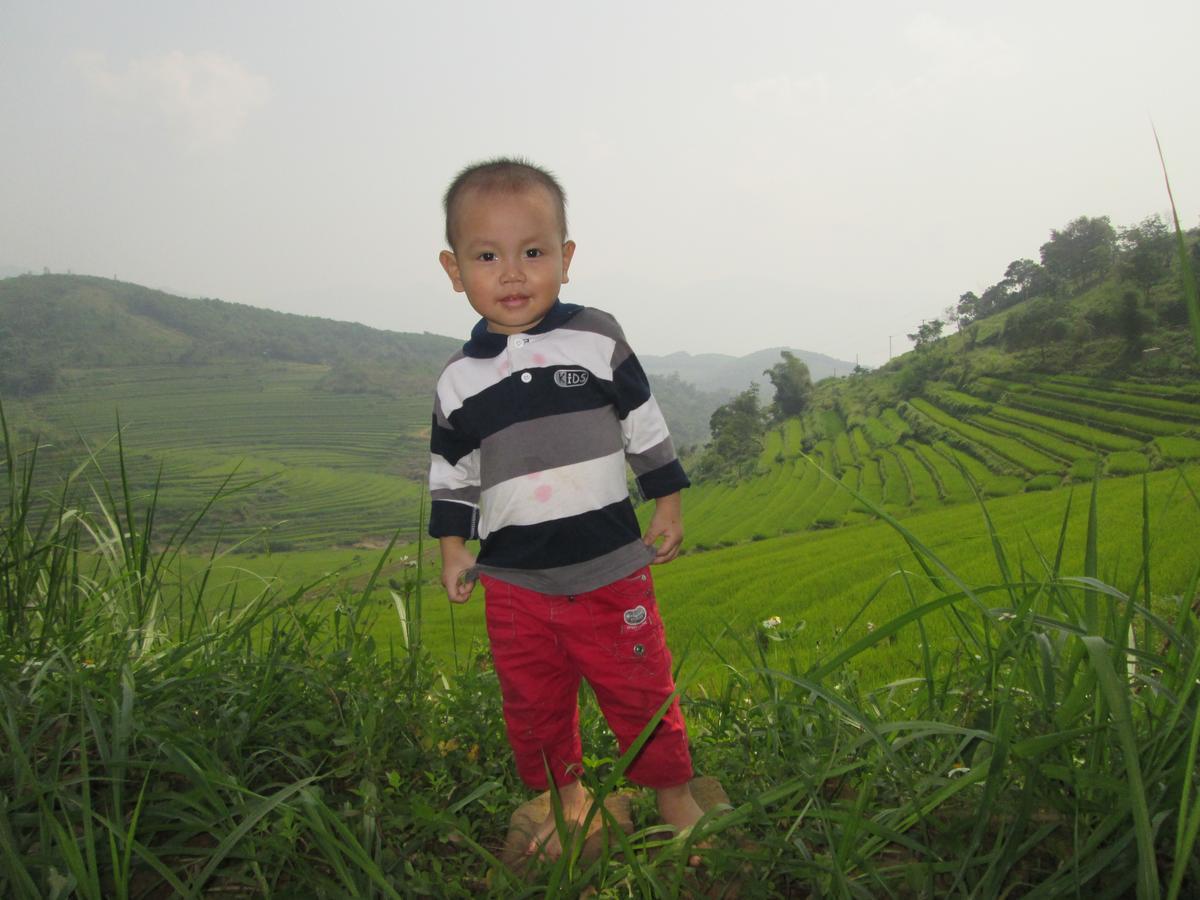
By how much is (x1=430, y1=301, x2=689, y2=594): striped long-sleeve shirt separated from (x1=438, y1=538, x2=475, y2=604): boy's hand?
0.11ft

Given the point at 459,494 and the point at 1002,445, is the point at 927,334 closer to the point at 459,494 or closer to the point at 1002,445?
the point at 1002,445

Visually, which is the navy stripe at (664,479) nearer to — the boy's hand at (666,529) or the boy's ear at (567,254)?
the boy's hand at (666,529)

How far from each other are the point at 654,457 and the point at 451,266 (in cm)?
76

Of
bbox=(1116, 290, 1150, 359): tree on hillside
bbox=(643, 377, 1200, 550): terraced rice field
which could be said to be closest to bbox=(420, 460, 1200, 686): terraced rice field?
bbox=(643, 377, 1200, 550): terraced rice field

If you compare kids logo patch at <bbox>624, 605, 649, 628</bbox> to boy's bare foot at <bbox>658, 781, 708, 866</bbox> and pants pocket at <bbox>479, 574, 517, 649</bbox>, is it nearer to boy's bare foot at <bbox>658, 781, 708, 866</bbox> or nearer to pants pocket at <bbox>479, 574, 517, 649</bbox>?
pants pocket at <bbox>479, 574, 517, 649</bbox>

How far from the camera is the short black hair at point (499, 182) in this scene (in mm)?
1857

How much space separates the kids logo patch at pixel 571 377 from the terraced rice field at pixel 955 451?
35.5m

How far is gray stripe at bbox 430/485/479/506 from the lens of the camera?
2.01m

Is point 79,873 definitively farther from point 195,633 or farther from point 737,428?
point 737,428

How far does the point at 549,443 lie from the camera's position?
1.87m

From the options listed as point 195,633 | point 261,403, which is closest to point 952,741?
point 195,633

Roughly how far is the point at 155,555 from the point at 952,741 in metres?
2.30

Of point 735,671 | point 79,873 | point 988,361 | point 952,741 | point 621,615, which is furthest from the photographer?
point 988,361

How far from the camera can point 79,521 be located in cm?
224
